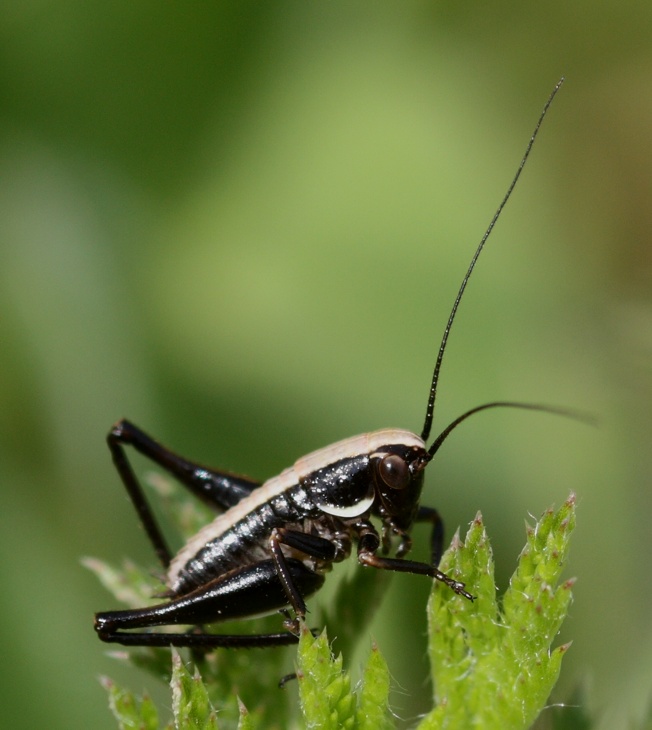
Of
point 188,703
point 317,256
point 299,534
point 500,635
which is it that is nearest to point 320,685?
point 188,703

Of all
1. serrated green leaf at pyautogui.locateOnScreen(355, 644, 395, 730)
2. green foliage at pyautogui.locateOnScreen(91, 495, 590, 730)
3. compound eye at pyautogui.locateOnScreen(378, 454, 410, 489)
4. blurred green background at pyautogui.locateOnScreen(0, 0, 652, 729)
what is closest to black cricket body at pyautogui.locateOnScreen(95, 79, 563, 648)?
compound eye at pyautogui.locateOnScreen(378, 454, 410, 489)

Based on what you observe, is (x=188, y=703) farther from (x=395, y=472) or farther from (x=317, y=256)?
(x=317, y=256)

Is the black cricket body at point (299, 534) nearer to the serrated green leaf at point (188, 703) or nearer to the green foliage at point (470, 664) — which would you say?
the green foliage at point (470, 664)

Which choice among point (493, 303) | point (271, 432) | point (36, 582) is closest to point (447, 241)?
point (493, 303)

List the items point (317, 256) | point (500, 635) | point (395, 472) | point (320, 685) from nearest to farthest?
point (320, 685)
point (500, 635)
point (395, 472)
point (317, 256)

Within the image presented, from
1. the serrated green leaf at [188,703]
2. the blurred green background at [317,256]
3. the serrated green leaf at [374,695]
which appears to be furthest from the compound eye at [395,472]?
the blurred green background at [317,256]
